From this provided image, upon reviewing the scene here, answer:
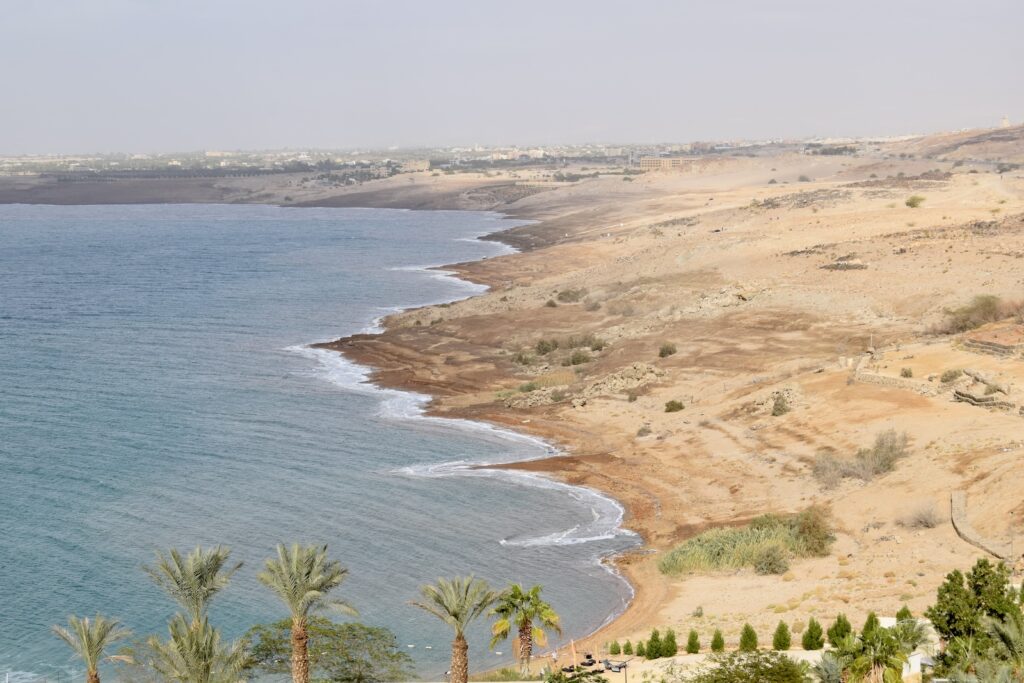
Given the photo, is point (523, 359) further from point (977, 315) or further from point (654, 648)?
point (654, 648)

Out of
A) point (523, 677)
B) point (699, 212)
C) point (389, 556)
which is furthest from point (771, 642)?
point (699, 212)

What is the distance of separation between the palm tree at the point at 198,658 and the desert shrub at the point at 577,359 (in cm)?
4831

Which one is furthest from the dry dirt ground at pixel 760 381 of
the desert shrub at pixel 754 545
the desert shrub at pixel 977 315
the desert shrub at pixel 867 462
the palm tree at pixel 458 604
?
the palm tree at pixel 458 604

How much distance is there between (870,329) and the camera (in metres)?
69.8

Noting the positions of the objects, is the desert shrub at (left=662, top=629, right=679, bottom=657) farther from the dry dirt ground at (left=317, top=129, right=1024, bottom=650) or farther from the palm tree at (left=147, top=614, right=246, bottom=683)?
the palm tree at (left=147, top=614, right=246, bottom=683)

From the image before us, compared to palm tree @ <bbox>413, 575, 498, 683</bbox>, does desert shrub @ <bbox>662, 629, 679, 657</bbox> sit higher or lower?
lower

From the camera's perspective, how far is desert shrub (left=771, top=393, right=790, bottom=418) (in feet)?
182

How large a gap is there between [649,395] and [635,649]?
1242 inches

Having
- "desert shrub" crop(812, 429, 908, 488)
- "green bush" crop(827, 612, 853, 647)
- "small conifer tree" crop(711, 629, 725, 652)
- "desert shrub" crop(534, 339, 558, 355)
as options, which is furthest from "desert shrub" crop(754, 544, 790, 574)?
"desert shrub" crop(534, 339, 558, 355)

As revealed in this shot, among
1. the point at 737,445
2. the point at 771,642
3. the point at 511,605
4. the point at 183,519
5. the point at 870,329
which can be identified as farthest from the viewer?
the point at 870,329

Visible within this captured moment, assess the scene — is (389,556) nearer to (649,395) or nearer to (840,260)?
(649,395)

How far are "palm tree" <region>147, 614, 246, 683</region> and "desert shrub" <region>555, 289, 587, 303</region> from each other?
68.3 meters

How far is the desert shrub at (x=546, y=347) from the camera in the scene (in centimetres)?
7594

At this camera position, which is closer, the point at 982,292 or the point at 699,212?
the point at 982,292
